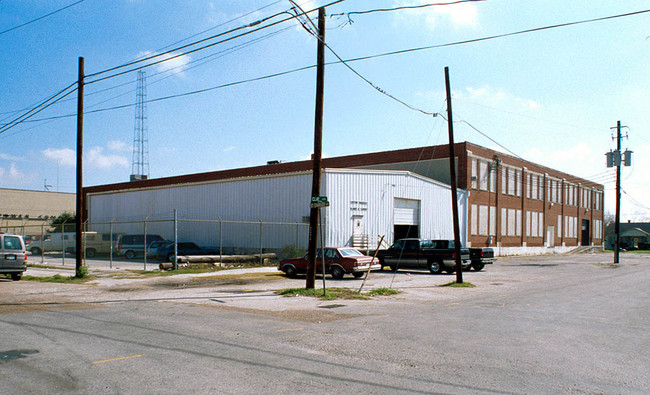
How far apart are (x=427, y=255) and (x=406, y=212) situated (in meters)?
11.3

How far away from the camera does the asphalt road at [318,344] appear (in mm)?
6270

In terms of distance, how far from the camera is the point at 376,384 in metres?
6.22

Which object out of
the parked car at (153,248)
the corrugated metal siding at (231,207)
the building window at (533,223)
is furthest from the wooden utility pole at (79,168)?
the building window at (533,223)

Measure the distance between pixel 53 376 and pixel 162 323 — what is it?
4026mm

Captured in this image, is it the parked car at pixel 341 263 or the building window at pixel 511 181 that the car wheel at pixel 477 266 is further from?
the building window at pixel 511 181

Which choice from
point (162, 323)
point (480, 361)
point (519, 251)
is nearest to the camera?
point (480, 361)

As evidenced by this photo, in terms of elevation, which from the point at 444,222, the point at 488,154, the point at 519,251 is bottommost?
the point at 519,251

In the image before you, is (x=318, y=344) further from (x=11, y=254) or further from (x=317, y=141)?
(x=11, y=254)

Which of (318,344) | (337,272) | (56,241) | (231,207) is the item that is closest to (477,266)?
(337,272)

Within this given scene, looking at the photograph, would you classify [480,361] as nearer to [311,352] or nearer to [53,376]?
[311,352]

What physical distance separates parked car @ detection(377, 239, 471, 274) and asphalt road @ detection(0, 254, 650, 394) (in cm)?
964

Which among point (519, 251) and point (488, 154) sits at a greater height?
point (488, 154)

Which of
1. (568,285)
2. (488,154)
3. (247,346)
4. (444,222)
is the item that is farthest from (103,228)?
(247,346)

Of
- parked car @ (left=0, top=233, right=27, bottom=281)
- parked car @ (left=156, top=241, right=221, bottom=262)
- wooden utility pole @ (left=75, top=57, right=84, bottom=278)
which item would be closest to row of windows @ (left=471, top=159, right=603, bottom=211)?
parked car @ (left=156, top=241, right=221, bottom=262)
